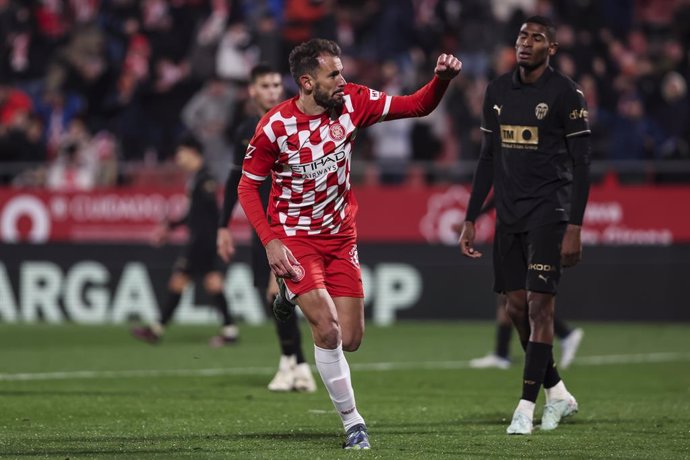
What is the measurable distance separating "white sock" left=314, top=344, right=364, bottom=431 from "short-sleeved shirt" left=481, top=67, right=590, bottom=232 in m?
1.60

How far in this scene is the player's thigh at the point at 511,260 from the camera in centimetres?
901

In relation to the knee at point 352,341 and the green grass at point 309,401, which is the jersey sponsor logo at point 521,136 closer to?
the knee at point 352,341

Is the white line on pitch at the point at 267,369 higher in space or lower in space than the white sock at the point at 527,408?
lower

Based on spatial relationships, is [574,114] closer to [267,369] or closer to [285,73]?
[267,369]

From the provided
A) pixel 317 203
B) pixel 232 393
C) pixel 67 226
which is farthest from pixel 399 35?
pixel 317 203

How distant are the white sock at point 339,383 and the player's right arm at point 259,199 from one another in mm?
521

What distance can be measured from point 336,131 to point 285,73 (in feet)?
46.7

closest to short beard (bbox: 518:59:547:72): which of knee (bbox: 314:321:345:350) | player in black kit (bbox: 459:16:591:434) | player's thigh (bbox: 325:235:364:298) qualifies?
player in black kit (bbox: 459:16:591:434)

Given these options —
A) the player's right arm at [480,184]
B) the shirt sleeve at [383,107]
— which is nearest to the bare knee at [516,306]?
the player's right arm at [480,184]

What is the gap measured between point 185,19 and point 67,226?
4.27 m

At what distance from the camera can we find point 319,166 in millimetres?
8125

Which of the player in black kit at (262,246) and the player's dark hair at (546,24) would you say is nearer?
the player's dark hair at (546,24)

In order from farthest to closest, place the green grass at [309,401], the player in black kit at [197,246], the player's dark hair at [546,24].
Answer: the player in black kit at [197,246] → the player's dark hair at [546,24] → the green grass at [309,401]

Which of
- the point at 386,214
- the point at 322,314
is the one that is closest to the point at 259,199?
the point at 322,314
